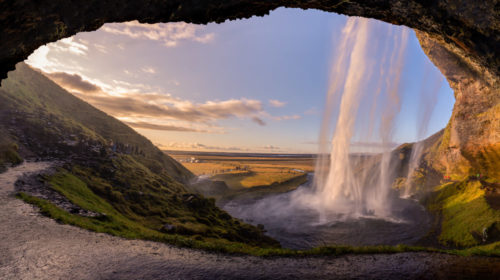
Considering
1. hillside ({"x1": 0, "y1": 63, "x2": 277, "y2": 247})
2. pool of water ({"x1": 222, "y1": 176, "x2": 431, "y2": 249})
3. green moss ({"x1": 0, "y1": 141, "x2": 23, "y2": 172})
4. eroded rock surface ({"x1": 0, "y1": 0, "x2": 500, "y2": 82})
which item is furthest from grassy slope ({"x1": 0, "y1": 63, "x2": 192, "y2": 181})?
eroded rock surface ({"x1": 0, "y1": 0, "x2": 500, "y2": 82})

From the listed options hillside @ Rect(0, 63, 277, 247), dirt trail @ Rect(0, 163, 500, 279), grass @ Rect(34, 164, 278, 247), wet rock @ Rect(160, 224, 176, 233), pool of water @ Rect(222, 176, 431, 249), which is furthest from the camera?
pool of water @ Rect(222, 176, 431, 249)

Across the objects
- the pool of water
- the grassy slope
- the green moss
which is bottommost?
the pool of water

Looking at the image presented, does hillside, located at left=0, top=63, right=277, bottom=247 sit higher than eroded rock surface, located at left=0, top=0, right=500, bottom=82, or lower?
lower

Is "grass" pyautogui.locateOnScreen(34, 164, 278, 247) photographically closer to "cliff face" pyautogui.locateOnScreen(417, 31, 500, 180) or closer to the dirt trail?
the dirt trail

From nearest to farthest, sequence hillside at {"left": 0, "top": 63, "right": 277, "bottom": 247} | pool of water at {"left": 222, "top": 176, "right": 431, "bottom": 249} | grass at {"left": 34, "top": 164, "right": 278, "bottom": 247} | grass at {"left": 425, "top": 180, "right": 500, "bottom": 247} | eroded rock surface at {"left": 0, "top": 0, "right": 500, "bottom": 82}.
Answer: eroded rock surface at {"left": 0, "top": 0, "right": 500, "bottom": 82}
hillside at {"left": 0, "top": 63, "right": 277, "bottom": 247}
grass at {"left": 34, "top": 164, "right": 278, "bottom": 247}
grass at {"left": 425, "top": 180, "right": 500, "bottom": 247}
pool of water at {"left": 222, "top": 176, "right": 431, "bottom": 249}

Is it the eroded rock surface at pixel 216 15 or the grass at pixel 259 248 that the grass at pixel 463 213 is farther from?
the eroded rock surface at pixel 216 15

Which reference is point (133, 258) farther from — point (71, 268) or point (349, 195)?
point (349, 195)

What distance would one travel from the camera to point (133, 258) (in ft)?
36.8

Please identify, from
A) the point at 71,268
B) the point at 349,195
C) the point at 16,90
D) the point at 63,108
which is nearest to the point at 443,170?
the point at 349,195

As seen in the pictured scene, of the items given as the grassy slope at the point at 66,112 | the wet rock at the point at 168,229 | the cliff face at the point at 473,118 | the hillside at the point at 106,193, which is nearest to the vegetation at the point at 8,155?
the hillside at the point at 106,193

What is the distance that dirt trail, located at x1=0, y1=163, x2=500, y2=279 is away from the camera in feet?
31.3

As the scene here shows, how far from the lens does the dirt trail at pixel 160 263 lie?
9547 millimetres

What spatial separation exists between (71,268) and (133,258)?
2591 millimetres

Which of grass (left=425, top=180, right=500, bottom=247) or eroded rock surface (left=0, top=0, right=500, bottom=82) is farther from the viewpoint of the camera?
grass (left=425, top=180, right=500, bottom=247)
